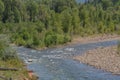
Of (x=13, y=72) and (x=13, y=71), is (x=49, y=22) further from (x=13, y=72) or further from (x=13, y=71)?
(x=13, y=72)

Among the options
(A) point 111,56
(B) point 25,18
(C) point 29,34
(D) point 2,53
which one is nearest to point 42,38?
(C) point 29,34

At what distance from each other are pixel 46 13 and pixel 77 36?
54.4 feet

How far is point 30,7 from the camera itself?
122 metres

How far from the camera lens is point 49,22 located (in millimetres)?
105188

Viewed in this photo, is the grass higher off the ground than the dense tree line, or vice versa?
the grass

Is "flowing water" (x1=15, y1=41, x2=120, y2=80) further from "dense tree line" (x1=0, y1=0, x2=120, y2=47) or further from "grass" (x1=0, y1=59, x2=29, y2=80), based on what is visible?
"dense tree line" (x1=0, y1=0, x2=120, y2=47)

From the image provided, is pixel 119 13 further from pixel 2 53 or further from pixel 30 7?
pixel 2 53

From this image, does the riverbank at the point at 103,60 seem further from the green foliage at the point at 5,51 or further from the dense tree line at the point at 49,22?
the dense tree line at the point at 49,22

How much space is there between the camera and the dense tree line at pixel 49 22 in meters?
85.1

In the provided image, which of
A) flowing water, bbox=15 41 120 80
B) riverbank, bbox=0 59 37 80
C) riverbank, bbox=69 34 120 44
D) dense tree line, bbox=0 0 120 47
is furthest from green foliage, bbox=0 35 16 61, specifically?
riverbank, bbox=69 34 120 44

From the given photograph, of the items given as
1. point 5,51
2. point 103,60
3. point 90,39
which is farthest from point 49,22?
point 5,51

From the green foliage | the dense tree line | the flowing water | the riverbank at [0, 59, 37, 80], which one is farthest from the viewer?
the dense tree line

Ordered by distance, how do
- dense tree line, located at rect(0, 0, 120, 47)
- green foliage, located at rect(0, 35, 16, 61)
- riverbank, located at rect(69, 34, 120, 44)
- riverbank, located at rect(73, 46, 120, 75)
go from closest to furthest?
green foliage, located at rect(0, 35, 16, 61)
riverbank, located at rect(73, 46, 120, 75)
dense tree line, located at rect(0, 0, 120, 47)
riverbank, located at rect(69, 34, 120, 44)

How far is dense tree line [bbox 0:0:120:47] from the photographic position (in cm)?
8506
